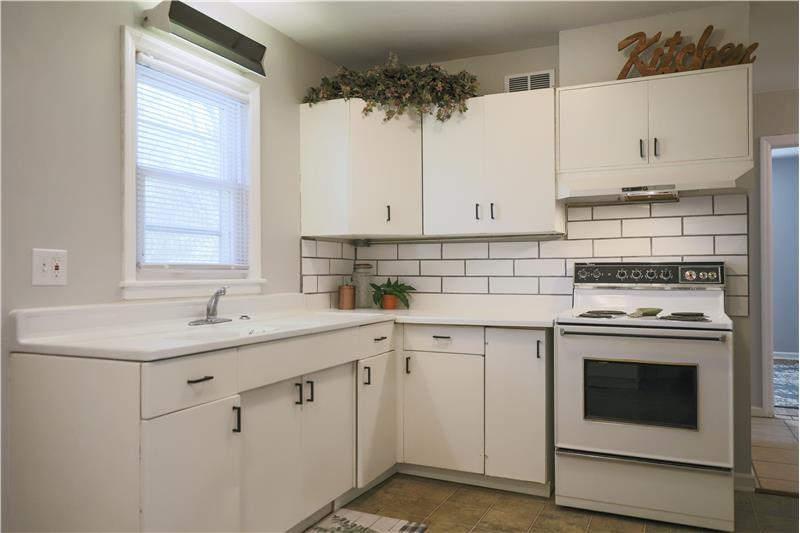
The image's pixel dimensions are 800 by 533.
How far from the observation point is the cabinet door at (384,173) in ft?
10.8

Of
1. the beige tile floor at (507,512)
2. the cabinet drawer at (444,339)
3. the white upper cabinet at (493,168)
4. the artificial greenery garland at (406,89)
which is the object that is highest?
the artificial greenery garland at (406,89)

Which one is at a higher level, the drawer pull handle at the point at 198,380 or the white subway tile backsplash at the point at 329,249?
the white subway tile backsplash at the point at 329,249

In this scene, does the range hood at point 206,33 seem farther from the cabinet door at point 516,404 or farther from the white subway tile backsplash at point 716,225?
the white subway tile backsplash at point 716,225

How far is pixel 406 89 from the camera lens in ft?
10.6

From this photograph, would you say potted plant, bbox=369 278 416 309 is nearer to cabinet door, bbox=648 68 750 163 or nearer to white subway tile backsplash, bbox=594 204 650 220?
white subway tile backsplash, bbox=594 204 650 220

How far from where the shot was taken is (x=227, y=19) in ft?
9.36

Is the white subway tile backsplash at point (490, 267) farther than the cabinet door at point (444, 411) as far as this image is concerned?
Yes

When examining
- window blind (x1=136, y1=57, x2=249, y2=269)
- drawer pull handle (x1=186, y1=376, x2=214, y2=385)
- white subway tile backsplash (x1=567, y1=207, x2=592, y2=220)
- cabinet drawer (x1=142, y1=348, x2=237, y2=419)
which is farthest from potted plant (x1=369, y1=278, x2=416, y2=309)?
drawer pull handle (x1=186, y1=376, x2=214, y2=385)

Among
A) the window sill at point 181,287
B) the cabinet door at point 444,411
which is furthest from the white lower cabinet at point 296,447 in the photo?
the window sill at point 181,287

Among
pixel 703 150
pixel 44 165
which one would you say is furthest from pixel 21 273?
pixel 703 150

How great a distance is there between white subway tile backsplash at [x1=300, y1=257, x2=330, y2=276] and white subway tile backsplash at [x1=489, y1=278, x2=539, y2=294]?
3.34ft

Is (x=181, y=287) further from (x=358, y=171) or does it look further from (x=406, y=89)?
(x=406, y=89)

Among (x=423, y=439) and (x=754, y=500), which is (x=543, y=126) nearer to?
(x=423, y=439)

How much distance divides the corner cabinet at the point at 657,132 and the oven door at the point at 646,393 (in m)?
0.78
